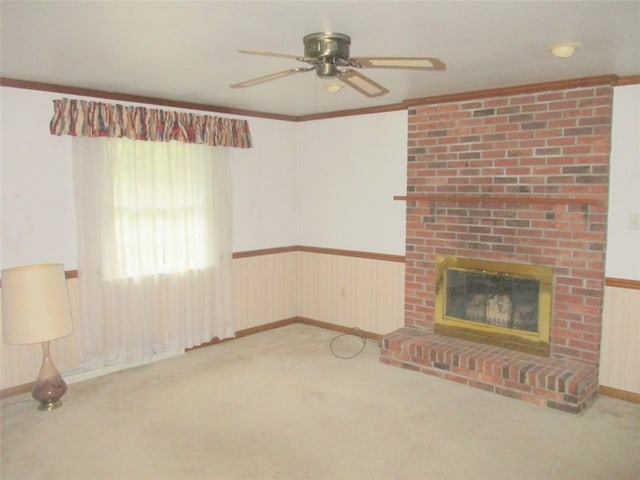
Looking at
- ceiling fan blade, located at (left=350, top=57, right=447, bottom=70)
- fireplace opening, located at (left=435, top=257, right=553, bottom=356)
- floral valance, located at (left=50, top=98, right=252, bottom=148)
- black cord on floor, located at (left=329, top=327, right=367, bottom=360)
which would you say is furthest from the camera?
black cord on floor, located at (left=329, top=327, right=367, bottom=360)

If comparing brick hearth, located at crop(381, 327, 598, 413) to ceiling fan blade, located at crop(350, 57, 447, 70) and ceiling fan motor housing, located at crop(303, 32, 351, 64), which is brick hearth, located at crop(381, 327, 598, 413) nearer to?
ceiling fan blade, located at crop(350, 57, 447, 70)

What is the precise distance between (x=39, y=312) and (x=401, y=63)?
2.70m

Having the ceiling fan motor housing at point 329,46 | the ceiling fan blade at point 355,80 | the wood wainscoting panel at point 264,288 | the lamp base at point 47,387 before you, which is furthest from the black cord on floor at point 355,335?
the ceiling fan motor housing at point 329,46

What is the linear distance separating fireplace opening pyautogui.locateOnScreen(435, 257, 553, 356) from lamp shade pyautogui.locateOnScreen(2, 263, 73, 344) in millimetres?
2992

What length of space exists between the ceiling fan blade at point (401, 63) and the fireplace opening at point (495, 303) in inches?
89.7

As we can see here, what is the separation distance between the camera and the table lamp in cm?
325

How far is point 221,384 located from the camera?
12.9 ft

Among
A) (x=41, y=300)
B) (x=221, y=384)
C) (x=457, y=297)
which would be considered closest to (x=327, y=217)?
(x=457, y=297)

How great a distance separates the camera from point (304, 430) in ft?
10.5

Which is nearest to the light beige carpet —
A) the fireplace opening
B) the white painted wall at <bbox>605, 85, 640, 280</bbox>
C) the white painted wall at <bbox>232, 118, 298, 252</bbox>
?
the fireplace opening

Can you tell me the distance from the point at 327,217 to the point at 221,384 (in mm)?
2185

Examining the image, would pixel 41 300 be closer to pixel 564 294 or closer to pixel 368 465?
pixel 368 465

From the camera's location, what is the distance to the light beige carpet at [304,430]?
2.75 meters

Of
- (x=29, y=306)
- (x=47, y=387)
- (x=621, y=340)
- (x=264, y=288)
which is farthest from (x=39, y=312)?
(x=621, y=340)
